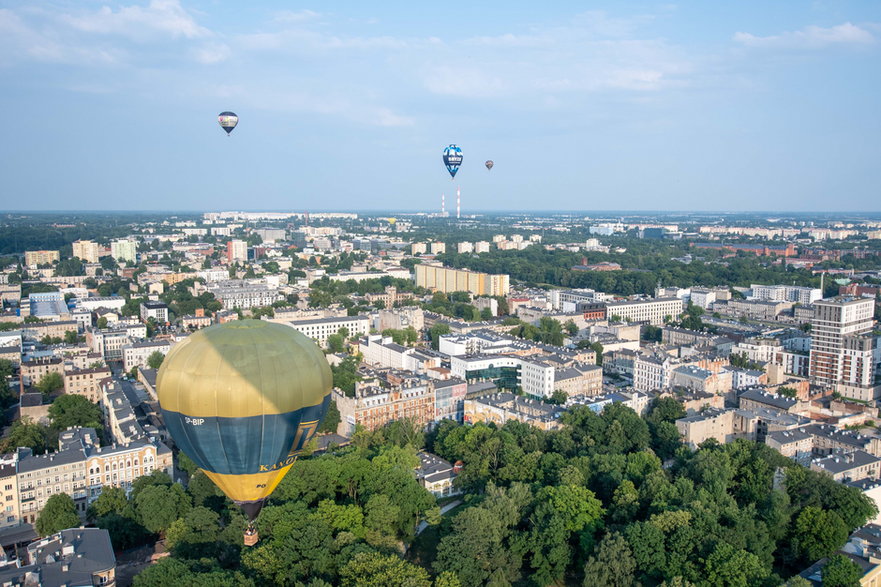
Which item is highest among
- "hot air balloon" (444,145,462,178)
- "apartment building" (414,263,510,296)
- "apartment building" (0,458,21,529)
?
"hot air balloon" (444,145,462,178)

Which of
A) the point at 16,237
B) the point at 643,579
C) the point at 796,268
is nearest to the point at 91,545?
the point at 643,579

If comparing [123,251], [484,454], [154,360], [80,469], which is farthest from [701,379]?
[123,251]

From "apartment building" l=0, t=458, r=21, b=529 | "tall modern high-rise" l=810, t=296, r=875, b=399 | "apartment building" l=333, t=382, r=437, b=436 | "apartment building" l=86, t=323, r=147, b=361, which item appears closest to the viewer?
"apartment building" l=0, t=458, r=21, b=529

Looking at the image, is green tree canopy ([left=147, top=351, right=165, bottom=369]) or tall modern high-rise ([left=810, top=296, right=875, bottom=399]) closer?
tall modern high-rise ([left=810, top=296, right=875, bottom=399])

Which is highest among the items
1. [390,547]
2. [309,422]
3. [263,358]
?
[263,358]

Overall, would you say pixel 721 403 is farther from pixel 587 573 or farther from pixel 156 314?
pixel 156 314

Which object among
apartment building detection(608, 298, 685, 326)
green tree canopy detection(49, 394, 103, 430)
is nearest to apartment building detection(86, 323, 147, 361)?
green tree canopy detection(49, 394, 103, 430)

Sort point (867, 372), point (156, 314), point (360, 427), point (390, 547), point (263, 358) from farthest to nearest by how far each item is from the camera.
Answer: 1. point (156, 314)
2. point (867, 372)
3. point (360, 427)
4. point (390, 547)
5. point (263, 358)

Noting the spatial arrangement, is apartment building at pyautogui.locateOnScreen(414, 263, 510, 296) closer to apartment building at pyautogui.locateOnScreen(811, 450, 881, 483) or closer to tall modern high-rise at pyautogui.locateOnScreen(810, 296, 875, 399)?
tall modern high-rise at pyautogui.locateOnScreen(810, 296, 875, 399)
